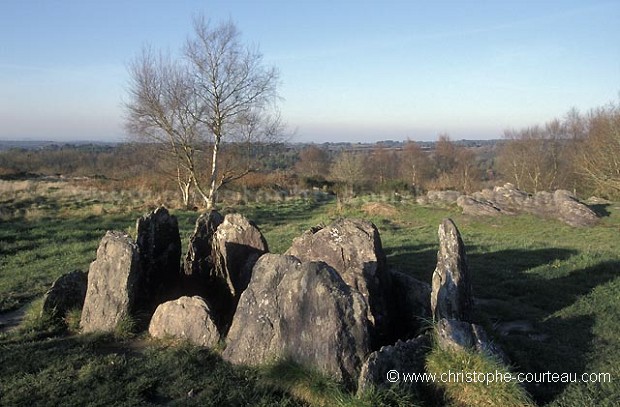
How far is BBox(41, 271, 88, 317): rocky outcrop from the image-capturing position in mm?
8383

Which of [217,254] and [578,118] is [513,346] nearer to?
[217,254]

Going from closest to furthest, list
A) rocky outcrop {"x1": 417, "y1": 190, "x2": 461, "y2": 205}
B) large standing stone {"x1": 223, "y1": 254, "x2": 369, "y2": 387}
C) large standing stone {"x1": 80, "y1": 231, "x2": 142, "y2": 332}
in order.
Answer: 1. large standing stone {"x1": 223, "y1": 254, "x2": 369, "y2": 387}
2. large standing stone {"x1": 80, "y1": 231, "x2": 142, "y2": 332}
3. rocky outcrop {"x1": 417, "y1": 190, "x2": 461, "y2": 205}

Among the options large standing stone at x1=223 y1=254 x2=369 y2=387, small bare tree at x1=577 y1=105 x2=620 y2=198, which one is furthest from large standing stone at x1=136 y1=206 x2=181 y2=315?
small bare tree at x1=577 y1=105 x2=620 y2=198

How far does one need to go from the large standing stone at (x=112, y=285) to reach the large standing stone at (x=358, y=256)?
2.76m

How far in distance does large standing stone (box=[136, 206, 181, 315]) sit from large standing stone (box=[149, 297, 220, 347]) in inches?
40.6

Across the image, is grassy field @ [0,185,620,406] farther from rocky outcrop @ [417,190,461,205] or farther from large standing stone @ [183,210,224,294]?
rocky outcrop @ [417,190,461,205]

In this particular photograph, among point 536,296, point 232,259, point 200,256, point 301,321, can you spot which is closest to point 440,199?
point 536,296

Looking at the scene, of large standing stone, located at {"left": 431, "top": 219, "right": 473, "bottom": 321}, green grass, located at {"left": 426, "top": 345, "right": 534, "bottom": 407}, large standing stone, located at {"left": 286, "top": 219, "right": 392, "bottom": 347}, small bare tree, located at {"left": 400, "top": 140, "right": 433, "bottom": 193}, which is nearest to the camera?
green grass, located at {"left": 426, "top": 345, "right": 534, "bottom": 407}

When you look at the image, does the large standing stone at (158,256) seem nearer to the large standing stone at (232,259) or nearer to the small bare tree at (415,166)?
the large standing stone at (232,259)

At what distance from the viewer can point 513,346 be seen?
6.50m

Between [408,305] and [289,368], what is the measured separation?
253 cm

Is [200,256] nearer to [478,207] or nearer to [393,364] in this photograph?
[393,364]

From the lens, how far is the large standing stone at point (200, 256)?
30.3 feet

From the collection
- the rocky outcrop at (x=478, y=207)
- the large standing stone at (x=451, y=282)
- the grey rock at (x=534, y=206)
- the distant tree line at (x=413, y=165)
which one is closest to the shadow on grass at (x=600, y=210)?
the grey rock at (x=534, y=206)
